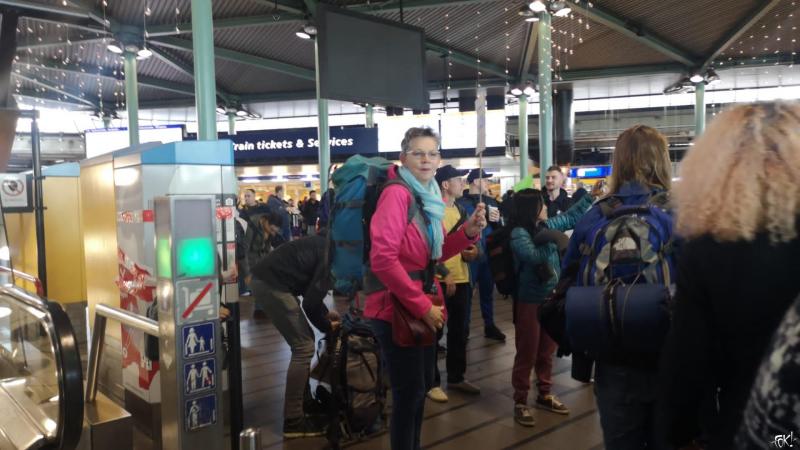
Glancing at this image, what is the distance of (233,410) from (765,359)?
2.11 metres

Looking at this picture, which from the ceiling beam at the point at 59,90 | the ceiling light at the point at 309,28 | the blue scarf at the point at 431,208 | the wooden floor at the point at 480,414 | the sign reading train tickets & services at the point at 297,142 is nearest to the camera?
the blue scarf at the point at 431,208

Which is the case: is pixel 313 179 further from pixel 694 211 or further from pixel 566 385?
pixel 694 211

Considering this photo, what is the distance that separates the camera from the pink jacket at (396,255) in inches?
84.0

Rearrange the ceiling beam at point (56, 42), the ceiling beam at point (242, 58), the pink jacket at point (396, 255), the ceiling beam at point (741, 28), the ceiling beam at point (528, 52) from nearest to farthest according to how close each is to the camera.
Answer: the pink jacket at point (396, 255)
the ceiling beam at point (741, 28)
the ceiling beam at point (56, 42)
the ceiling beam at point (528, 52)
the ceiling beam at point (242, 58)

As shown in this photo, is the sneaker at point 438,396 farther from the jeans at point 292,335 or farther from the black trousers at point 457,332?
the jeans at point 292,335

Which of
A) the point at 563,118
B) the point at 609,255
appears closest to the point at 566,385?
the point at 609,255

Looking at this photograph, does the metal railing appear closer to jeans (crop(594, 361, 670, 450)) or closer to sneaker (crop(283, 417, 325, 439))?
sneaker (crop(283, 417, 325, 439))

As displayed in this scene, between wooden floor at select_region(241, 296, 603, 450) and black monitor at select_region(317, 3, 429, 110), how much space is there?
8.81 feet

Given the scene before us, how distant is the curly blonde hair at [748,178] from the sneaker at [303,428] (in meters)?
2.82

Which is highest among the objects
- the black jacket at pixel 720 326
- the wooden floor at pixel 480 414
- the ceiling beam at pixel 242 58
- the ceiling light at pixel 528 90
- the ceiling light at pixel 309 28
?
the ceiling beam at pixel 242 58

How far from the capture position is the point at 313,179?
62.2 feet

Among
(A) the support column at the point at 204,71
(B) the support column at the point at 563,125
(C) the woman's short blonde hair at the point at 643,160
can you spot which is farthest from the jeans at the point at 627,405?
(B) the support column at the point at 563,125

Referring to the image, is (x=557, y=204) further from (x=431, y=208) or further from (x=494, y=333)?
(x=431, y=208)

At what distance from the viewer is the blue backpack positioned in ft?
7.95
